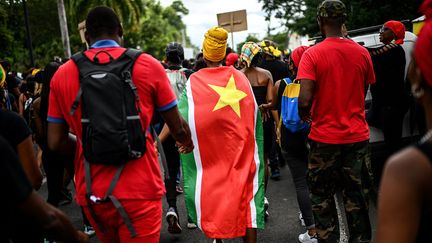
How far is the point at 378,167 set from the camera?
627 centimetres

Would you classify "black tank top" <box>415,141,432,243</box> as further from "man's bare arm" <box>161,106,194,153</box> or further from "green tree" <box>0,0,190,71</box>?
"green tree" <box>0,0,190,71</box>

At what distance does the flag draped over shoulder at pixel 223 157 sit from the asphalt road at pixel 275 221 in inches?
38.4

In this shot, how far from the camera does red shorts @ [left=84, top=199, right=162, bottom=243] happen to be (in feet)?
8.21

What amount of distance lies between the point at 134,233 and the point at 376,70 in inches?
140

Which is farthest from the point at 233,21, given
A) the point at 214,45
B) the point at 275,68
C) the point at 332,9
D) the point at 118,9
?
the point at 118,9

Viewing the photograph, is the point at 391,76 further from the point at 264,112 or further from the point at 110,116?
the point at 110,116

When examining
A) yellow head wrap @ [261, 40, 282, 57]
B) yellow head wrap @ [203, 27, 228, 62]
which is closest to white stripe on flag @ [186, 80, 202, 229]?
yellow head wrap @ [203, 27, 228, 62]

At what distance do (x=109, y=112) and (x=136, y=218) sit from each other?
0.62 meters

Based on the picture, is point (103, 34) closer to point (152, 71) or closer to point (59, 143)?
point (152, 71)

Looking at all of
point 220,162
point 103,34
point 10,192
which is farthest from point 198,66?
point 10,192

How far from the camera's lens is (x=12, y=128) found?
230 centimetres

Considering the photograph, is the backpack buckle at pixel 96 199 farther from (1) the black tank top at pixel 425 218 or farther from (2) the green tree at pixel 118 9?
(2) the green tree at pixel 118 9

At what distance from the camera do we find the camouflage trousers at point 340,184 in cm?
352

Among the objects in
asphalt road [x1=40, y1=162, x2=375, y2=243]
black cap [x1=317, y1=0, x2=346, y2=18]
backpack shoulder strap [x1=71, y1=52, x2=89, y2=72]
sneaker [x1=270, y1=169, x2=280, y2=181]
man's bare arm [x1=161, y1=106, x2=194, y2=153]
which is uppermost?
black cap [x1=317, y1=0, x2=346, y2=18]
